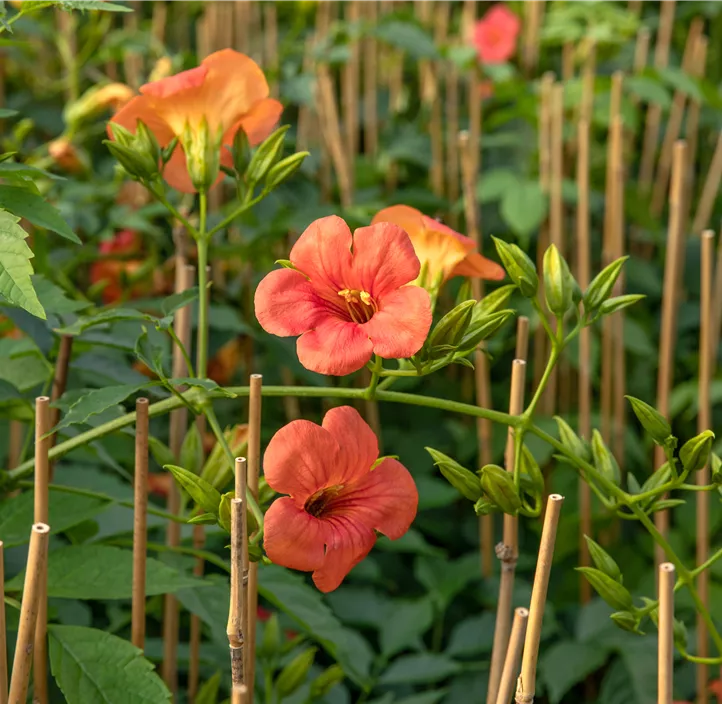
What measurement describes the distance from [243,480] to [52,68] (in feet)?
4.50

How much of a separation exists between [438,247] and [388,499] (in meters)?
0.16

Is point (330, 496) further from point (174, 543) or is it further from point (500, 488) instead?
point (174, 543)

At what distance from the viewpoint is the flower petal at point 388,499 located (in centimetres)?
53

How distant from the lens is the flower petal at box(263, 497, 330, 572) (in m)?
0.48

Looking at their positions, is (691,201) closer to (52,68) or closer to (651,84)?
(651,84)

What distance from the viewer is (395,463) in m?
0.53

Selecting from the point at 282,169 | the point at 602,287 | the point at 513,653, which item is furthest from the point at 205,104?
the point at 513,653

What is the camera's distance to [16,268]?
492mm

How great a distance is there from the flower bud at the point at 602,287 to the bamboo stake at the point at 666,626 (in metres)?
0.15

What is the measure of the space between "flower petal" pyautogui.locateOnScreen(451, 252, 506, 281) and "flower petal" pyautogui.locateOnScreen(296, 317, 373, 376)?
5.0 inches

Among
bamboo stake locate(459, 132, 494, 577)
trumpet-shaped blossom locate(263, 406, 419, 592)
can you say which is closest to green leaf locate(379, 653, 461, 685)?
bamboo stake locate(459, 132, 494, 577)

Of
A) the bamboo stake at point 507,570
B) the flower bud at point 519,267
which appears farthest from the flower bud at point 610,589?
the flower bud at point 519,267

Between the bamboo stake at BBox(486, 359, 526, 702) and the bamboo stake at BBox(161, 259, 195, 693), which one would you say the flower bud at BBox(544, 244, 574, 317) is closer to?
the bamboo stake at BBox(486, 359, 526, 702)

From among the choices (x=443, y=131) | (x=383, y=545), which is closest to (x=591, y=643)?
(x=383, y=545)
